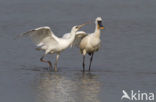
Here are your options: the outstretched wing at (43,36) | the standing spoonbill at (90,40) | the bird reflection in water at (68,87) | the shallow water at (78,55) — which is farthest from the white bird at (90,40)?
the bird reflection in water at (68,87)

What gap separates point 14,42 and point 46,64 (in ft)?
8.91

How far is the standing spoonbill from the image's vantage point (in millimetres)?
14625

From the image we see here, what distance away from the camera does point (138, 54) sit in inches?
628

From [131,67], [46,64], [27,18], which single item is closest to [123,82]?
[131,67]

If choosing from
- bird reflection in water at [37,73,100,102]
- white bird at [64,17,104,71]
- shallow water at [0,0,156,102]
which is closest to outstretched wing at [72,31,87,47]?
white bird at [64,17,104,71]

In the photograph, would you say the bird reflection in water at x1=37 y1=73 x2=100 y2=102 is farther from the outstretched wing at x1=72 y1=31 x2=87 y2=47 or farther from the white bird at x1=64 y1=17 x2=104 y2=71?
the outstretched wing at x1=72 y1=31 x2=87 y2=47

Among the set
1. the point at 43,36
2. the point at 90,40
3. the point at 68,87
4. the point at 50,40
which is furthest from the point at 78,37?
the point at 68,87

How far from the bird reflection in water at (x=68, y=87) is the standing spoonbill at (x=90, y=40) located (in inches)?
60.2

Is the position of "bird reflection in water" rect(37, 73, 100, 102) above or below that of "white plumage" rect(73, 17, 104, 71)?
below

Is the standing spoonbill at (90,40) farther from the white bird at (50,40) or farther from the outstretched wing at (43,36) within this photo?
the outstretched wing at (43,36)

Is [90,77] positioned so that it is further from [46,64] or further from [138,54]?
[138,54]

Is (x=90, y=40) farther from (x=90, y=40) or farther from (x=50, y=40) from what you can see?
Answer: (x=50, y=40)

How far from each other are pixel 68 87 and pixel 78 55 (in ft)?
16.4

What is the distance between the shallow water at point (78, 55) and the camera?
10.8 meters
